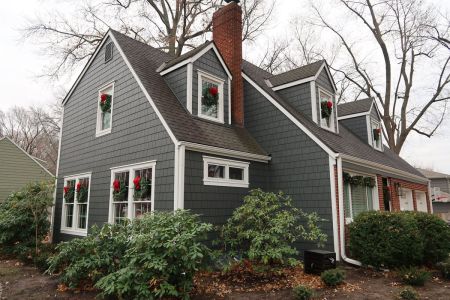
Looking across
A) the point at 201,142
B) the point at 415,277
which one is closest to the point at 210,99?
the point at 201,142

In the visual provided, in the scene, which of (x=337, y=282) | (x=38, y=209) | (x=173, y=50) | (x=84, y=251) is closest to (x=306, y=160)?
(x=337, y=282)

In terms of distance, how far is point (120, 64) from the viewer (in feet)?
34.1

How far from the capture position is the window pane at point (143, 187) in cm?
850

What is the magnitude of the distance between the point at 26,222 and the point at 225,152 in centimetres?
732

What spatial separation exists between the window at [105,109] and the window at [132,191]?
1.80m

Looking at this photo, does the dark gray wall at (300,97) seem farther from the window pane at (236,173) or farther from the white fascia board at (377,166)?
the window pane at (236,173)

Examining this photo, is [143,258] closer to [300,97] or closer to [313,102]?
[313,102]

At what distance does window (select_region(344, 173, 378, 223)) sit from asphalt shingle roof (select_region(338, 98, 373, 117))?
4.80 meters

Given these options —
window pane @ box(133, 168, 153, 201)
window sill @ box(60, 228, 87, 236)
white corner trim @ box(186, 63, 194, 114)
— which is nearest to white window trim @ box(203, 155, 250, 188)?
window pane @ box(133, 168, 153, 201)

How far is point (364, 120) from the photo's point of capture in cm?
1501

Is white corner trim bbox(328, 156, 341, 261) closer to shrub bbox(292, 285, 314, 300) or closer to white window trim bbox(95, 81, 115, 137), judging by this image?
shrub bbox(292, 285, 314, 300)

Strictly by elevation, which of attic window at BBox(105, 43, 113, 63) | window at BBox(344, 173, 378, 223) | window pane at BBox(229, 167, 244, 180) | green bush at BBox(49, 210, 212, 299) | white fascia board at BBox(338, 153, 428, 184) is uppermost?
attic window at BBox(105, 43, 113, 63)

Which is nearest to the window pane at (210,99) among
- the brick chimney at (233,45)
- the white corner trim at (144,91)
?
the brick chimney at (233,45)

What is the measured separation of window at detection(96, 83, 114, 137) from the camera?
1067 centimetres
